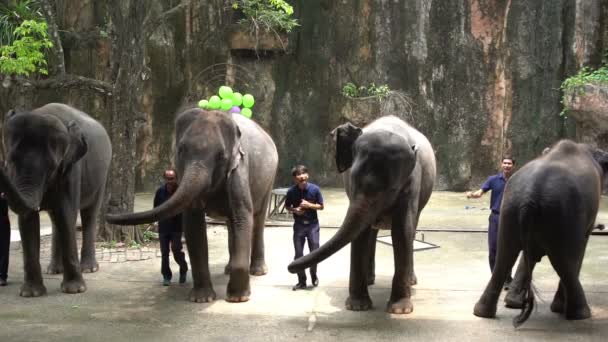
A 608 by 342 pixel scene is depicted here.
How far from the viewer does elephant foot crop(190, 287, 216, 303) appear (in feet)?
22.4

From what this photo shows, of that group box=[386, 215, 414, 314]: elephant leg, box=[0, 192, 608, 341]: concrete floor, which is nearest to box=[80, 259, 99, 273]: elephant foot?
box=[0, 192, 608, 341]: concrete floor

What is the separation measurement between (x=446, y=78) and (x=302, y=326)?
42.0 ft

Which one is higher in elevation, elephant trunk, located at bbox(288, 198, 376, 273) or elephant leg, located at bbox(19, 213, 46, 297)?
elephant trunk, located at bbox(288, 198, 376, 273)

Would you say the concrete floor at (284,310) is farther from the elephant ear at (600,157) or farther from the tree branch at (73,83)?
the tree branch at (73,83)

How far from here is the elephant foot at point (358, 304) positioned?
650cm

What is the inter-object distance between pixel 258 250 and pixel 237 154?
5.36 feet

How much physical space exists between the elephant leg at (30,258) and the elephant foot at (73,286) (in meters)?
0.20

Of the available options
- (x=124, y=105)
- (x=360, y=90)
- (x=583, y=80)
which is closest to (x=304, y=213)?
(x=124, y=105)

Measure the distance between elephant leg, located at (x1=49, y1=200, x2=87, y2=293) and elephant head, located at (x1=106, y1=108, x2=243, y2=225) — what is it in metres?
1.41

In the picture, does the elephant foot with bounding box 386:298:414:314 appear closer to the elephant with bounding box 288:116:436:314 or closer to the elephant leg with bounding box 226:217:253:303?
the elephant with bounding box 288:116:436:314

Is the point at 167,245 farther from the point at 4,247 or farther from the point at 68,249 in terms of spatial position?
the point at 4,247

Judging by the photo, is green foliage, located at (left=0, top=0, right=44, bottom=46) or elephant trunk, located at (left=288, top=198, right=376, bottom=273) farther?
green foliage, located at (left=0, top=0, right=44, bottom=46)

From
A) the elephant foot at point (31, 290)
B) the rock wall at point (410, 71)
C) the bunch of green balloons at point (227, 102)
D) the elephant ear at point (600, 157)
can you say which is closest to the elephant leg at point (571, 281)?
the elephant ear at point (600, 157)

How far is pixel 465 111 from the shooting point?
17750 millimetres
